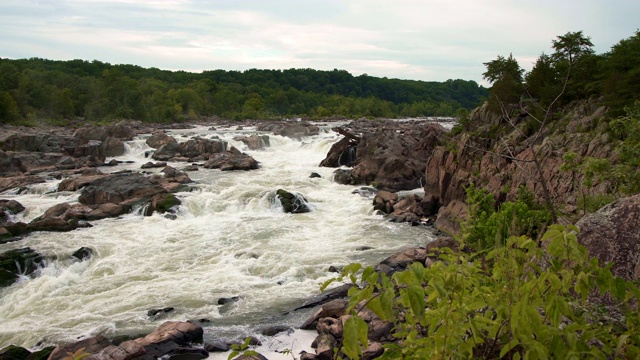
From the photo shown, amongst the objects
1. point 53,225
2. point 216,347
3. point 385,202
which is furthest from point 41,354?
point 385,202

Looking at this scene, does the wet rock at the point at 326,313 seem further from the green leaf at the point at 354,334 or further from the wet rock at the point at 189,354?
the green leaf at the point at 354,334

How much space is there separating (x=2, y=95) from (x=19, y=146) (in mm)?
17238

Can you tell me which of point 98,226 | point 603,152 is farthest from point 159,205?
point 603,152

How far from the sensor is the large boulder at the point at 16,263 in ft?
46.5

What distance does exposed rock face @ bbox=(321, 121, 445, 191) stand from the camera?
1032 inches

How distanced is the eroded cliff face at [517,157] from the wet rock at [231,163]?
12.8m

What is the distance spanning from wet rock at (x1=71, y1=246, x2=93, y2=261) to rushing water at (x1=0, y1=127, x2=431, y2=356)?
180mm

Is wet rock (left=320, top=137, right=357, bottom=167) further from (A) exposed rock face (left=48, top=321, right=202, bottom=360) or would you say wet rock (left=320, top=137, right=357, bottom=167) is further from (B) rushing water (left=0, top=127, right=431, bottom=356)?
(A) exposed rock face (left=48, top=321, right=202, bottom=360)

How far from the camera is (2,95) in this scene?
48.8 meters

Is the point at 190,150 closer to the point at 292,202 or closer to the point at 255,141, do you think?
the point at 255,141

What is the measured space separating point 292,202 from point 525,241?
19.7 metres

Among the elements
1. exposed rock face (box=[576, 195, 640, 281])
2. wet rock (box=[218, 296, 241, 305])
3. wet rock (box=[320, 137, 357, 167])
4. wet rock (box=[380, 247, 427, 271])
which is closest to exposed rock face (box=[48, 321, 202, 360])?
wet rock (box=[218, 296, 241, 305])

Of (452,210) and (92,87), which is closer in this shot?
(452,210)

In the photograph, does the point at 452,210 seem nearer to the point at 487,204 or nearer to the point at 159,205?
the point at 487,204
